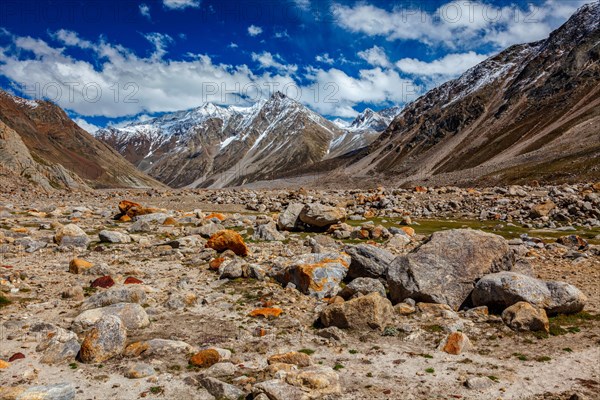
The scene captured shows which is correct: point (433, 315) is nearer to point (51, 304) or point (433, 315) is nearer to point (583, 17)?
point (51, 304)

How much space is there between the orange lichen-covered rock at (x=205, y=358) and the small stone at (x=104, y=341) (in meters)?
2.23

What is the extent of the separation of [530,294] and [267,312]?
932 centimetres

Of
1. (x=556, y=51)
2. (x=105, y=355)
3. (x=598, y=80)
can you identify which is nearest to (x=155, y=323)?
(x=105, y=355)

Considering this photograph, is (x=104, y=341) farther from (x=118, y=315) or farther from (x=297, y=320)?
(x=297, y=320)

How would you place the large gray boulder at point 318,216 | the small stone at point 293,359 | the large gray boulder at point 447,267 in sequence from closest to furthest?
the small stone at point 293,359 → the large gray boulder at point 447,267 → the large gray boulder at point 318,216

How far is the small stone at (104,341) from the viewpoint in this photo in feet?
35.4

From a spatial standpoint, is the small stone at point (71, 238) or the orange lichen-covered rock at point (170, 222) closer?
the small stone at point (71, 238)

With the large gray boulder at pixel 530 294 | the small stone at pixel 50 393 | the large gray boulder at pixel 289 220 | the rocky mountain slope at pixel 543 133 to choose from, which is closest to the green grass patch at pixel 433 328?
the large gray boulder at pixel 530 294

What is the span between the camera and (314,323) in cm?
Answer: 1398

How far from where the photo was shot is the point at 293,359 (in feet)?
35.9

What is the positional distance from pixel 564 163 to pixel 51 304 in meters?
107

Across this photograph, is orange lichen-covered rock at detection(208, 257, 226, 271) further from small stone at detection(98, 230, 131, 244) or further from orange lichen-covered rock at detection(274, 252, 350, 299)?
small stone at detection(98, 230, 131, 244)

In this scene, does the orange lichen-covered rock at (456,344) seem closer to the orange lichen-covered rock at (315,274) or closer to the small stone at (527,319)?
the small stone at (527,319)

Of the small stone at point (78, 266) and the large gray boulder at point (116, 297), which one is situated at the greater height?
the small stone at point (78, 266)
